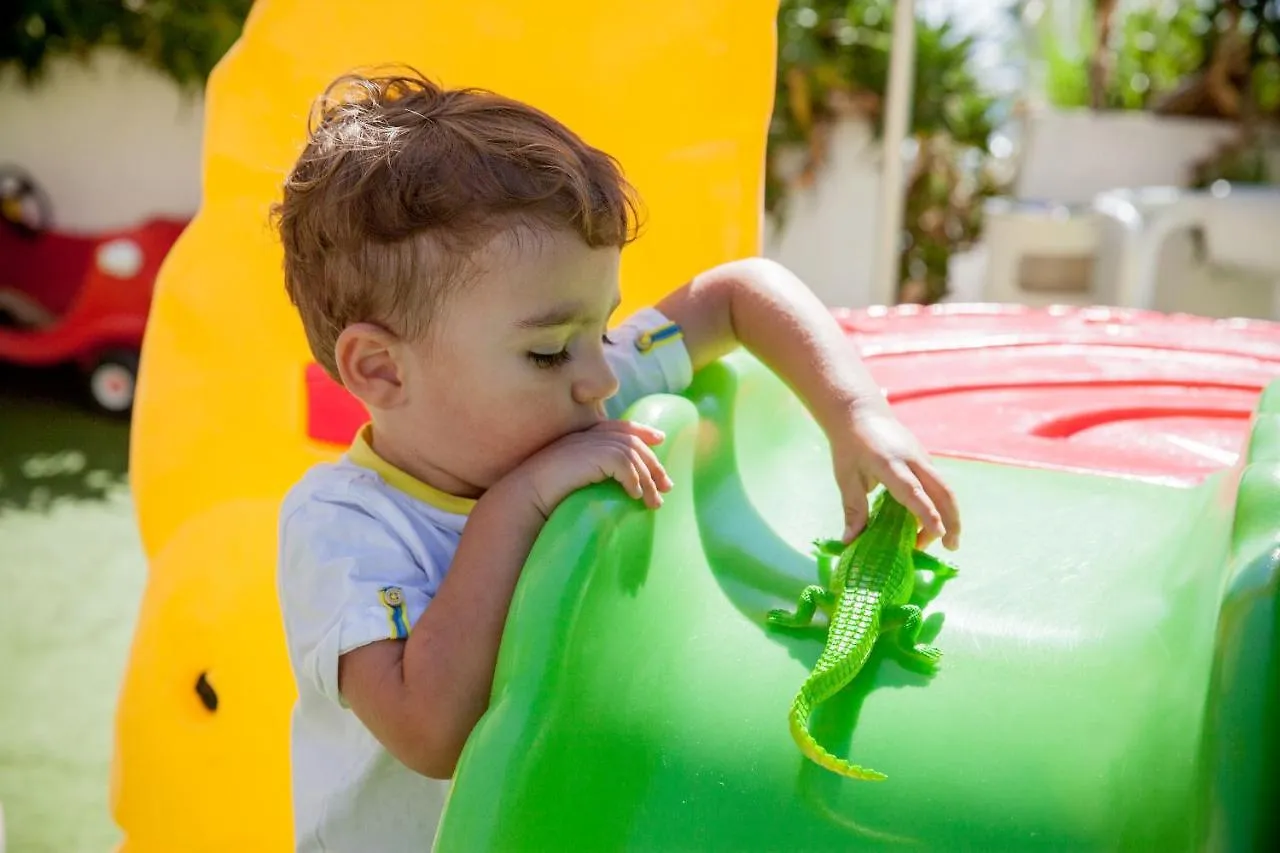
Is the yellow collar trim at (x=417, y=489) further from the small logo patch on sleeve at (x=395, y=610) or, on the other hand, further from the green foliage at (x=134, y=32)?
the green foliage at (x=134, y=32)

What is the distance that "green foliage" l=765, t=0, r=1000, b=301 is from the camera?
5.27m

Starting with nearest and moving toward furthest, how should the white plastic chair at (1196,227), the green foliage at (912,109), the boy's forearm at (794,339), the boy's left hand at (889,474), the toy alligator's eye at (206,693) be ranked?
the boy's left hand at (889,474) < the boy's forearm at (794,339) < the toy alligator's eye at (206,693) < the white plastic chair at (1196,227) < the green foliage at (912,109)

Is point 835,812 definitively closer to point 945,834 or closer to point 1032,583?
point 945,834

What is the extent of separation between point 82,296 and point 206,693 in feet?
9.78

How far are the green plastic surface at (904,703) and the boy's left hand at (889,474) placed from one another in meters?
0.05

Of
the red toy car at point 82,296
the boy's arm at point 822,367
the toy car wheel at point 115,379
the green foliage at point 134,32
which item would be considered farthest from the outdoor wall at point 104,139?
the boy's arm at point 822,367

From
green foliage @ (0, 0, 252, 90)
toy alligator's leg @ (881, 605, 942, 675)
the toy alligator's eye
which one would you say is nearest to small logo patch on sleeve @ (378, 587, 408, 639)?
toy alligator's leg @ (881, 605, 942, 675)

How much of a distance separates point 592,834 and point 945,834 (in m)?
0.23

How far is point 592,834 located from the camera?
0.84 m

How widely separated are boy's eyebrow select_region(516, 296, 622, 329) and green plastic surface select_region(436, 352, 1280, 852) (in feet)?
0.45

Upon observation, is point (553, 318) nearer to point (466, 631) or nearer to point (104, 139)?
point (466, 631)

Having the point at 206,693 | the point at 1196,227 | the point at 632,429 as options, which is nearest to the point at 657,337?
the point at 632,429

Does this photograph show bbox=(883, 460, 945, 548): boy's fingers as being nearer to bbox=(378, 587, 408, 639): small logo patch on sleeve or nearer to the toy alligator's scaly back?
the toy alligator's scaly back

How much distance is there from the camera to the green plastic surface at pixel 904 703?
765 millimetres
